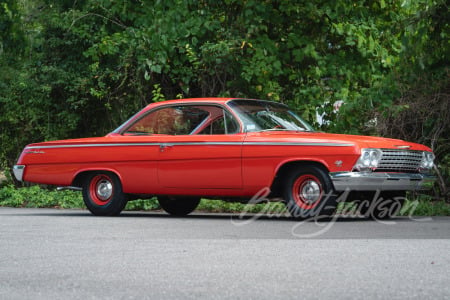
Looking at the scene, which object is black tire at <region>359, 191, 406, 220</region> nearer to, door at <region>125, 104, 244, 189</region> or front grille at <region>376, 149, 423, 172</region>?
front grille at <region>376, 149, 423, 172</region>

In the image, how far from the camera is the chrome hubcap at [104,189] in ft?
41.2

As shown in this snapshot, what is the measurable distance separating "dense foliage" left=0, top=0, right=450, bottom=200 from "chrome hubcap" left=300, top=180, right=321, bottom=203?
8.53 ft

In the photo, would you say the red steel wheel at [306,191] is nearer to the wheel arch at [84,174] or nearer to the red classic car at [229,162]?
the red classic car at [229,162]

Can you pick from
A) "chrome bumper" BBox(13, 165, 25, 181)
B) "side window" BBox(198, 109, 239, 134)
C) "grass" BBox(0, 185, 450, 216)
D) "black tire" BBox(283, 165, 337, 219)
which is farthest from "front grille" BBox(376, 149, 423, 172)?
"chrome bumper" BBox(13, 165, 25, 181)

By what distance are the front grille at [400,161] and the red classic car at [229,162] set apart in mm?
13

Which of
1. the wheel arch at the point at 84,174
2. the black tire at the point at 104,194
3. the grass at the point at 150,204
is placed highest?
the wheel arch at the point at 84,174

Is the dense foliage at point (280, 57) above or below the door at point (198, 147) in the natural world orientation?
above

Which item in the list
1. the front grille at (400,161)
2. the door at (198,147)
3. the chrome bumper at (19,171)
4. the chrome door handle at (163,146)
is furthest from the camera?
the chrome bumper at (19,171)

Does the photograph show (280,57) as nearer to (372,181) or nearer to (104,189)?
(104,189)

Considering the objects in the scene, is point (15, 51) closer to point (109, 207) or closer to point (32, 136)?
point (32, 136)

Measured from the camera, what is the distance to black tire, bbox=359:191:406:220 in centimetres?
1196

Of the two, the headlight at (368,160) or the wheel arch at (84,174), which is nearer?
the headlight at (368,160)

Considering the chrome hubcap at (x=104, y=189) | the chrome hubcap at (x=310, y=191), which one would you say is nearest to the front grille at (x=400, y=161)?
the chrome hubcap at (x=310, y=191)

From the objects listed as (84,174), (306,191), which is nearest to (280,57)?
(84,174)
